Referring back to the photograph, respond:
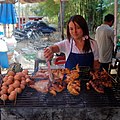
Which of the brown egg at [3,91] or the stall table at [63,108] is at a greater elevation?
the brown egg at [3,91]

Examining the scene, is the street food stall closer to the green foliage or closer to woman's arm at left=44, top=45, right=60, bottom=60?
woman's arm at left=44, top=45, right=60, bottom=60

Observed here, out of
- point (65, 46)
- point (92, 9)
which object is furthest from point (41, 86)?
point (92, 9)

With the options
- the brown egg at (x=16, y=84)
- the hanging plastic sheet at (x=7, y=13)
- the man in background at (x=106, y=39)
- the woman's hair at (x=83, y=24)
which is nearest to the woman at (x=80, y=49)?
the woman's hair at (x=83, y=24)

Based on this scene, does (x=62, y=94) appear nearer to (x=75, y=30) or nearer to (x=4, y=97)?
(x=4, y=97)

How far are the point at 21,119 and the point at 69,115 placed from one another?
16.3 inches

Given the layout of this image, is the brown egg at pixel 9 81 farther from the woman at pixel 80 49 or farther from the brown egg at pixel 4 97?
the woman at pixel 80 49

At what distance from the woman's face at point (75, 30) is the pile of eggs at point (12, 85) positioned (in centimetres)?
73

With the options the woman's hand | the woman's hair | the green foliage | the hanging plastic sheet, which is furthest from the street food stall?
the green foliage

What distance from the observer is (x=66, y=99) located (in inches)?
81.6

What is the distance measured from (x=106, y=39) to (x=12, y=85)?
302 centimetres

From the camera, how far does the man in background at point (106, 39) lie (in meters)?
4.70

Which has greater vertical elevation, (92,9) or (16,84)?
(92,9)

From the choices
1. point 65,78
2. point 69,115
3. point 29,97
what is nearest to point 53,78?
point 65,78

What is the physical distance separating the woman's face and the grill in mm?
705
